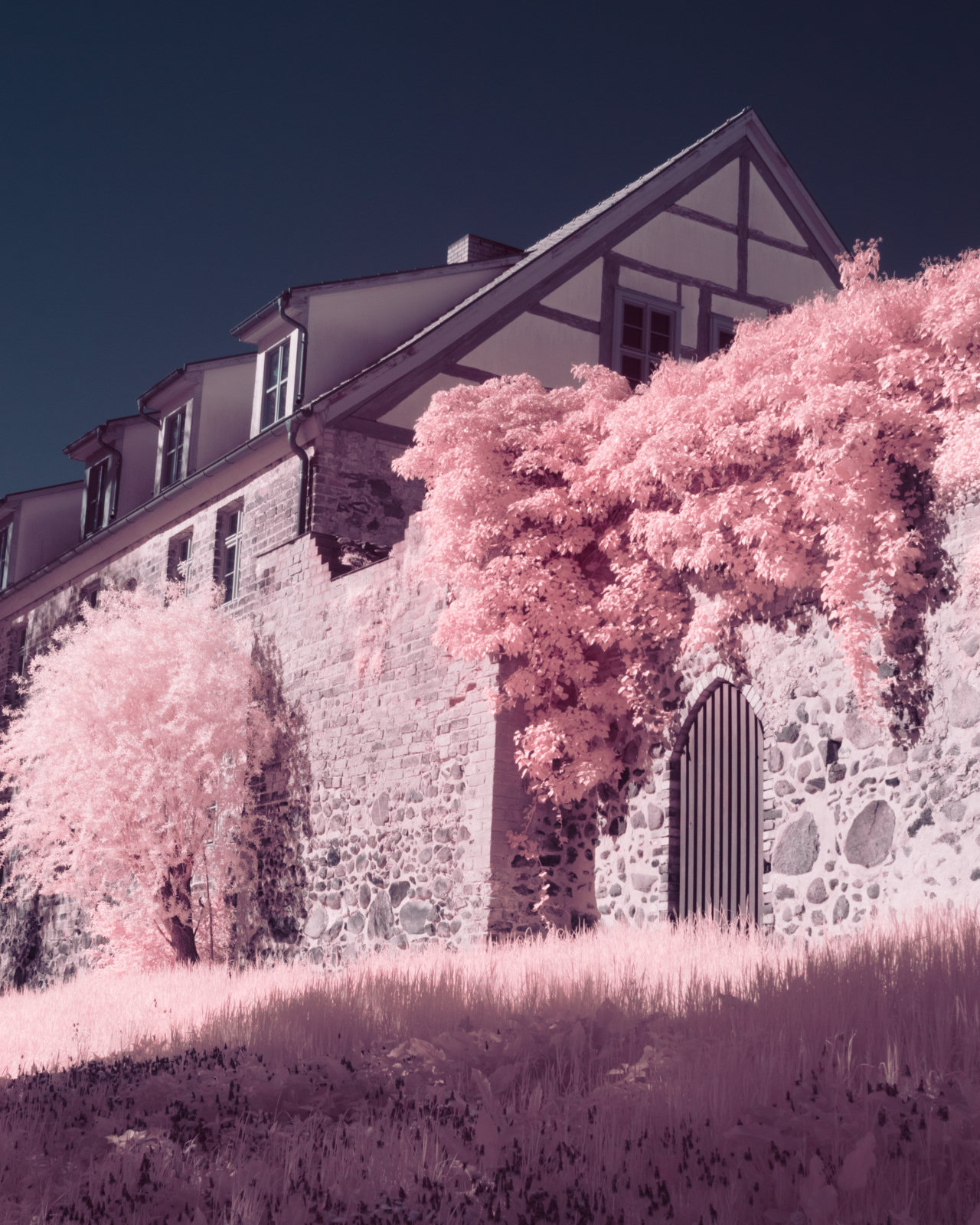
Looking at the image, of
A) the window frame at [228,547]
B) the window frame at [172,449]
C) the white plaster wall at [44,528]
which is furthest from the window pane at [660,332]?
the white plaster wall at [44,528]

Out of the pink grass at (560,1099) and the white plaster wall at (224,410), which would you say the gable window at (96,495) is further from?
the pink grass at (560,1099)

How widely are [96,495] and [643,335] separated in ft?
38.5

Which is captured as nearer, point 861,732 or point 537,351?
point 861,732

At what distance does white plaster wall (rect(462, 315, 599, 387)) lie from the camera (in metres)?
18.4

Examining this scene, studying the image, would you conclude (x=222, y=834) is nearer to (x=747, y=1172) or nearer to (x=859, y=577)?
(x=859, y=577)

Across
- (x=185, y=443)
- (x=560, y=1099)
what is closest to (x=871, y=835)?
(x=560, y=1099)

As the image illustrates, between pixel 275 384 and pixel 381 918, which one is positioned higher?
pixel 275 384

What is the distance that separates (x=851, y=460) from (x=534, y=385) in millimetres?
4725

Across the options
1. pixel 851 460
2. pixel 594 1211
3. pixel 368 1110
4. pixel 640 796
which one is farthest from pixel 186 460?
pixel 594 1211

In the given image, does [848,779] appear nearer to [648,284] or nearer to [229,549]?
[648,284]

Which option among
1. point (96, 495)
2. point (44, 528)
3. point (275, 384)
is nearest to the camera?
point (275, 384)

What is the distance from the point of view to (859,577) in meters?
9.48

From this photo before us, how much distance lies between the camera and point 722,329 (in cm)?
1988

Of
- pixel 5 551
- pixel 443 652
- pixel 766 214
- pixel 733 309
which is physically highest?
pixel 766 214
